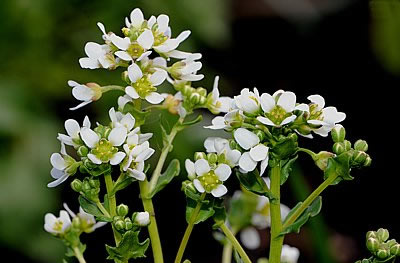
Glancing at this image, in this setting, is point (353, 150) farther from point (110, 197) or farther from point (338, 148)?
point (110, 197)

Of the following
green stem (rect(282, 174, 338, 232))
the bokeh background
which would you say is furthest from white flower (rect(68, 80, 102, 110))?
the bokeh background

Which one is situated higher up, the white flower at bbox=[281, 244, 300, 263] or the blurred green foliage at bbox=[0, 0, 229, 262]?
the blurred green foliage at bbox=[0, 0, 229, 262]

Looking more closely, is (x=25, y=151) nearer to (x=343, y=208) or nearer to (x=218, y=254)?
(x=218, y=254)

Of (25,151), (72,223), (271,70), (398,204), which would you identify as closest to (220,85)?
(271,70)

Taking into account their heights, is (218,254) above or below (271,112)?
below

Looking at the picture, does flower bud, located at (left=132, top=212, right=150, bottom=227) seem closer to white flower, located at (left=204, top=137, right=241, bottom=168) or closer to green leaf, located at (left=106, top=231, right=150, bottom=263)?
green leaf, located at (left=106, top=231, right=150, bottom=263)
